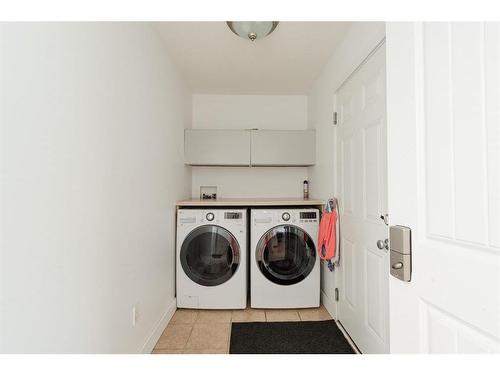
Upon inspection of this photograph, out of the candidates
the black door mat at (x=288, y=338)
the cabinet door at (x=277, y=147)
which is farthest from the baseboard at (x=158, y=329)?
the cabinet door at (x=277, y=147)

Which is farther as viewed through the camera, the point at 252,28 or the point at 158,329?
the point at 158,329

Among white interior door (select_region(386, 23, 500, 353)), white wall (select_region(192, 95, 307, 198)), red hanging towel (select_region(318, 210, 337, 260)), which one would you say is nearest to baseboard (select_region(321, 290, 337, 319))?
red hanging towel (select_region(318, 210, 337, 260))

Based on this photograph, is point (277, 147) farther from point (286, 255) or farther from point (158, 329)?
point (158, 329)

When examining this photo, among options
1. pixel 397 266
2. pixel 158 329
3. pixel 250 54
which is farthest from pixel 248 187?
pixel 397 266

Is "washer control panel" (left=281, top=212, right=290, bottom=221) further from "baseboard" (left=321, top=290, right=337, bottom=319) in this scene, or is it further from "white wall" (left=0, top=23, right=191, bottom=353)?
"white wall" (left=0, top=23, right=191, bottom=353)

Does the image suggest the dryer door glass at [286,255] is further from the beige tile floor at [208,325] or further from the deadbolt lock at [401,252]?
the deadbolt lock at [401,252]

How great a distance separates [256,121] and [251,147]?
524 mm

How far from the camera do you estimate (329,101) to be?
7.61 ft

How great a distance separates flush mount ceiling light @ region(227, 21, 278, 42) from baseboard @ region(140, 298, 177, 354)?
2.28 m

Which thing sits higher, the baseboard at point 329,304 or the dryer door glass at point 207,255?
the dryer door glass at point 207,255

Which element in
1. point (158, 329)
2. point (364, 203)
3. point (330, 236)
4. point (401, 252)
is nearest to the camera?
point (401, 252)

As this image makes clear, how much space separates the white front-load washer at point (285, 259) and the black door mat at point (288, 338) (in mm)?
262

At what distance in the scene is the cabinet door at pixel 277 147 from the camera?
9.38ft

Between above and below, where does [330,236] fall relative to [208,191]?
below
